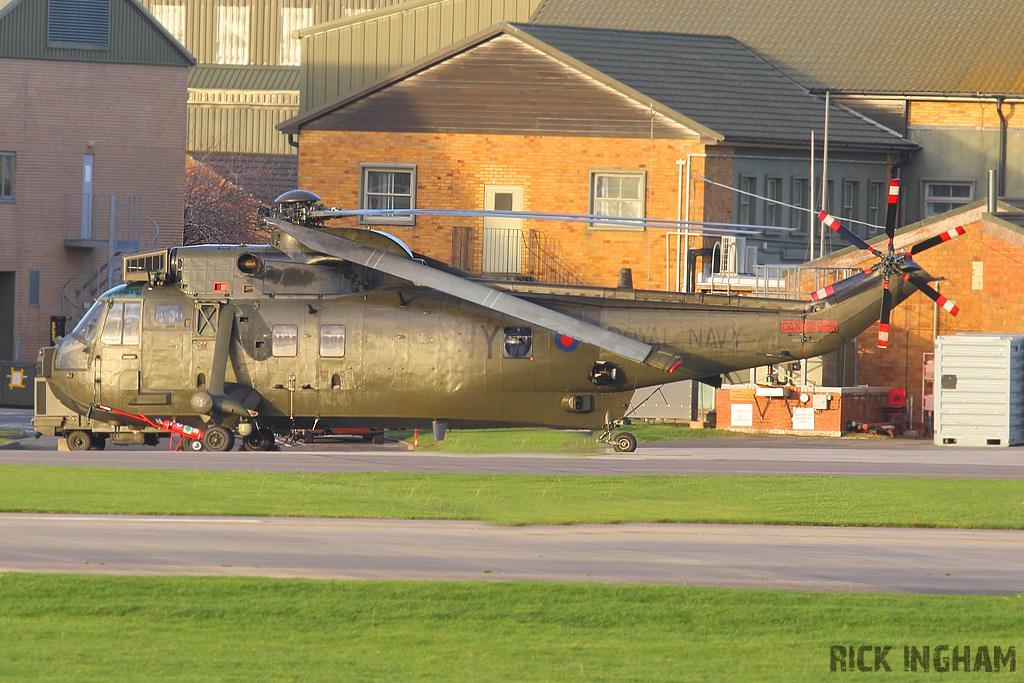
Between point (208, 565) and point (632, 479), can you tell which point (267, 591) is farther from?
point (632, 479)

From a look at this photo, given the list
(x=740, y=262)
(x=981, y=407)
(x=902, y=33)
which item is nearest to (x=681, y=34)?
(x=902, y=33)

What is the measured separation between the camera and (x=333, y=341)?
2494 centimetres

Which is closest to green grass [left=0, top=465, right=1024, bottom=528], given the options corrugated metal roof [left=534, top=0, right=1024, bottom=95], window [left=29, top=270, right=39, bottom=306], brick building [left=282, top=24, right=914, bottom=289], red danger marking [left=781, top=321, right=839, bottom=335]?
red danger marking [left=781, top=321, right=839, bottom=335]

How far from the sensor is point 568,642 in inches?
458

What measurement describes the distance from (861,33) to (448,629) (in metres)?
43.7

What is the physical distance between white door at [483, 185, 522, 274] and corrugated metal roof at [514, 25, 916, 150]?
15.4ft

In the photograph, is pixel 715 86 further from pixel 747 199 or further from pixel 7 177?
pixel 7 177

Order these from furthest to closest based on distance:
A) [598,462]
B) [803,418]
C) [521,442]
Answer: [803,418]
[521,442]
[598,462]

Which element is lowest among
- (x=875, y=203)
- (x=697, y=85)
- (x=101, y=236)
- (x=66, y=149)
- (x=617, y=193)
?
(x=101, y=236)

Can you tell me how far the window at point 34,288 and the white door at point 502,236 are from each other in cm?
1585

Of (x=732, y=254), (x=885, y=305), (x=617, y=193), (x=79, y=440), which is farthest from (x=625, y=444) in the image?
(x=617, y=193)

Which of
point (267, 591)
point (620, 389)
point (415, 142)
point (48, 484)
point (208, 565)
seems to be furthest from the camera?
point (415, 142)

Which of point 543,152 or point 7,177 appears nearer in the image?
point 543,152

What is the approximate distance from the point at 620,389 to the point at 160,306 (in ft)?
26.5
